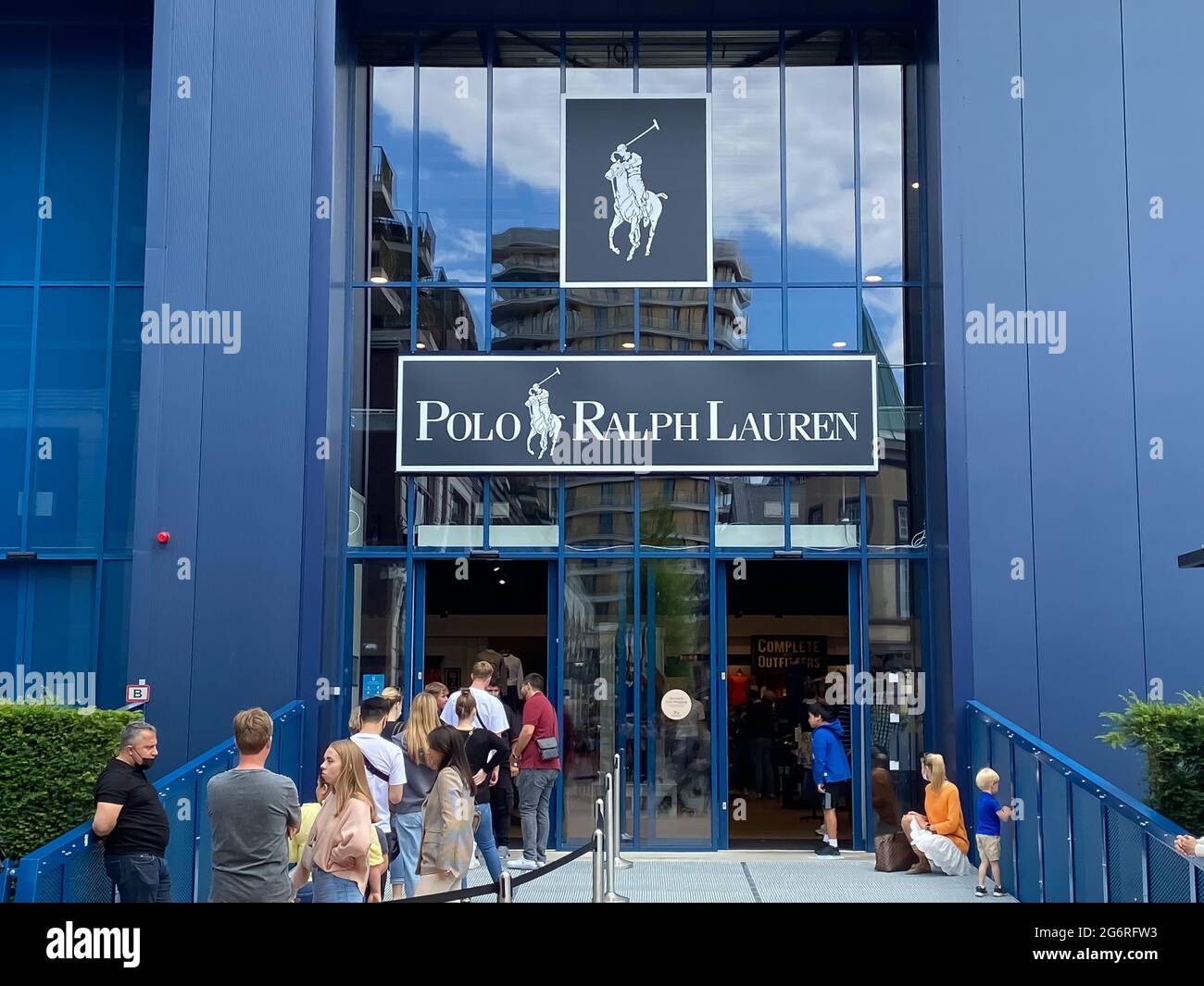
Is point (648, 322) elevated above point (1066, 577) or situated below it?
above

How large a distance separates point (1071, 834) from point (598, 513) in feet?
18.8

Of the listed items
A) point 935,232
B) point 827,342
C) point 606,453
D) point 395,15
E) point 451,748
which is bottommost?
point 451,748

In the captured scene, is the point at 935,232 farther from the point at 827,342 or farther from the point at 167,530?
the point at 167,530

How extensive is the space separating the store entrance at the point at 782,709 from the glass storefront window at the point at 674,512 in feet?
1.82

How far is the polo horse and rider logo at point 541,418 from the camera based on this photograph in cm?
1300

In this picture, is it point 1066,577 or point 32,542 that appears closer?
point 1066,577

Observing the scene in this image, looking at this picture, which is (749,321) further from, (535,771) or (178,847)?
(178,847)

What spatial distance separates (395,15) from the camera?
44.5 ft

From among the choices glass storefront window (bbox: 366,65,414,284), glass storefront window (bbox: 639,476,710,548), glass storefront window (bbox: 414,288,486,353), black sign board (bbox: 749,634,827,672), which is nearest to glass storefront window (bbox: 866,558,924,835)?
black sign board (bbox: 749,634,827,672)

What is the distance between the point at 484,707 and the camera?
1080cm
